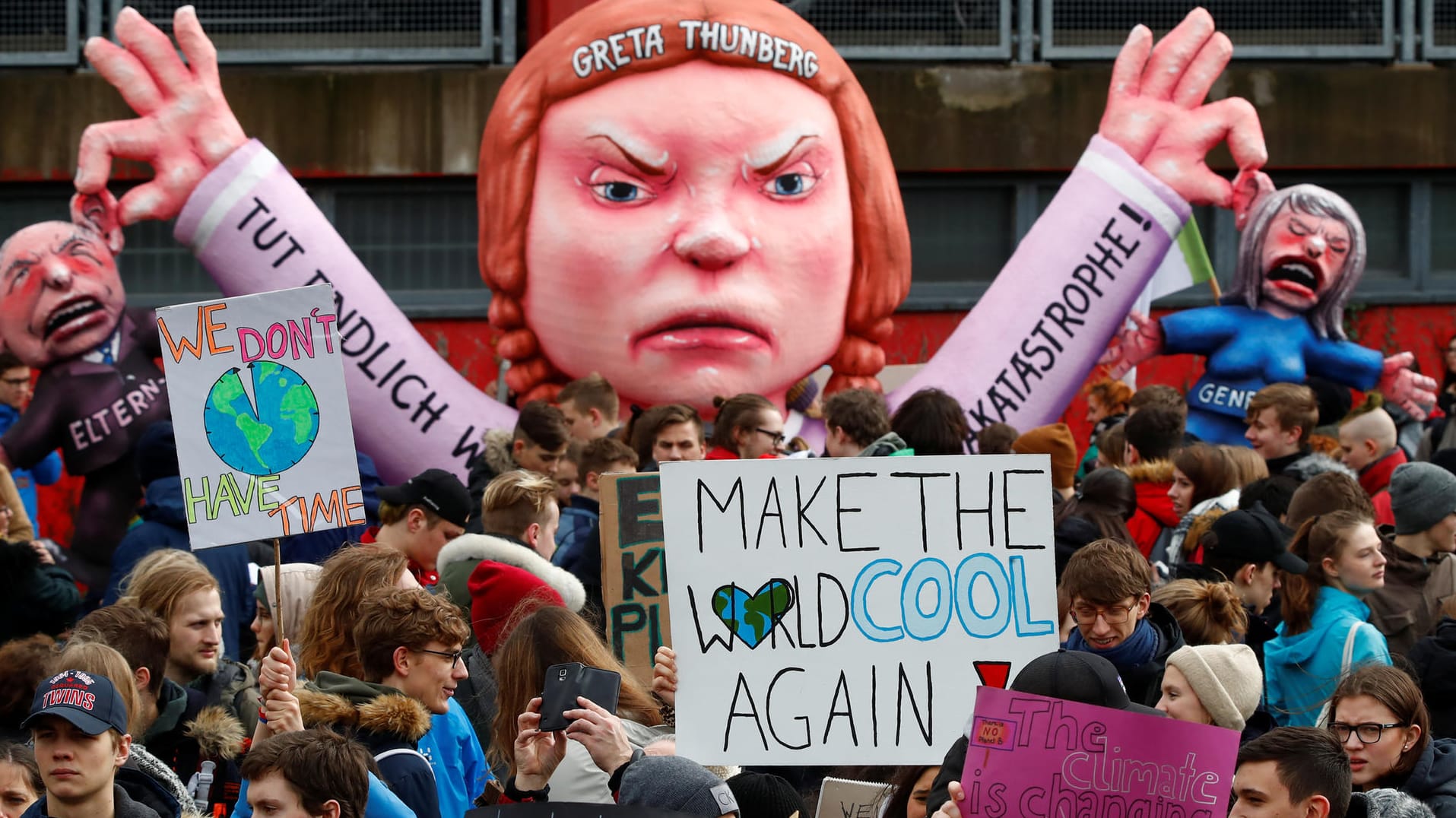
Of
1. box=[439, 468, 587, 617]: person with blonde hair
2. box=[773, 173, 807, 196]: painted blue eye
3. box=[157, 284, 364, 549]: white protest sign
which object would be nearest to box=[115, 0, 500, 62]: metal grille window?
box=[773, 173, 807, 196]: painted blue eye

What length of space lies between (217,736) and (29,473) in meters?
5.14

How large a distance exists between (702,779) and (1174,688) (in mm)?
1284

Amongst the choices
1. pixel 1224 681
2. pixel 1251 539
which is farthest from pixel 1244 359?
A: pixel 1224 681

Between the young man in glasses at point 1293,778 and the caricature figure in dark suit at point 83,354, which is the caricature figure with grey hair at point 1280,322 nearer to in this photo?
the caricature figure in dark suit at point 83,354

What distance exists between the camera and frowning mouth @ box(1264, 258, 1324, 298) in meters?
8.66

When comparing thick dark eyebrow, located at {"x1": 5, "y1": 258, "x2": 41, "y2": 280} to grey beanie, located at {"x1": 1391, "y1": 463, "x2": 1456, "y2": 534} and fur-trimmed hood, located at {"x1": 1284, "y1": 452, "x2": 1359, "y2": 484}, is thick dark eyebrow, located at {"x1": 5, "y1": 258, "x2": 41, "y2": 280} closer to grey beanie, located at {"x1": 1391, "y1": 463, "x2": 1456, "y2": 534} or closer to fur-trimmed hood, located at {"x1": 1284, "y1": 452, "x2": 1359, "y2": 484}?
fur-trimmed hood, located at {"x1": 1284, "y1": 452, "x2": 1359, "y2": 484}

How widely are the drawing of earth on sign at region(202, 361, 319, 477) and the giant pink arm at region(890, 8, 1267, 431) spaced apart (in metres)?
4.26

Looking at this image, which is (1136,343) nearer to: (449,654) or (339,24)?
(449,654)

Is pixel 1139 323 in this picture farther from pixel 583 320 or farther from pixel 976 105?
pixel 976 105

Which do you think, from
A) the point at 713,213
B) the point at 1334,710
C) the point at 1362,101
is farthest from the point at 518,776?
the point at 1362,101

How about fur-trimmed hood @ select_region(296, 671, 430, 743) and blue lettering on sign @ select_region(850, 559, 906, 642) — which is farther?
blue lettering on sign @ select_region(850, 559, 906, 642)

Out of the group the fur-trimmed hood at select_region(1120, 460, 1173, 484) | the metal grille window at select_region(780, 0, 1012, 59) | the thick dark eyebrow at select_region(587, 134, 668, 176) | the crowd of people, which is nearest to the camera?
the crowd of people

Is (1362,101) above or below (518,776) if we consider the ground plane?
above

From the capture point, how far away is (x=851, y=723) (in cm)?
406
